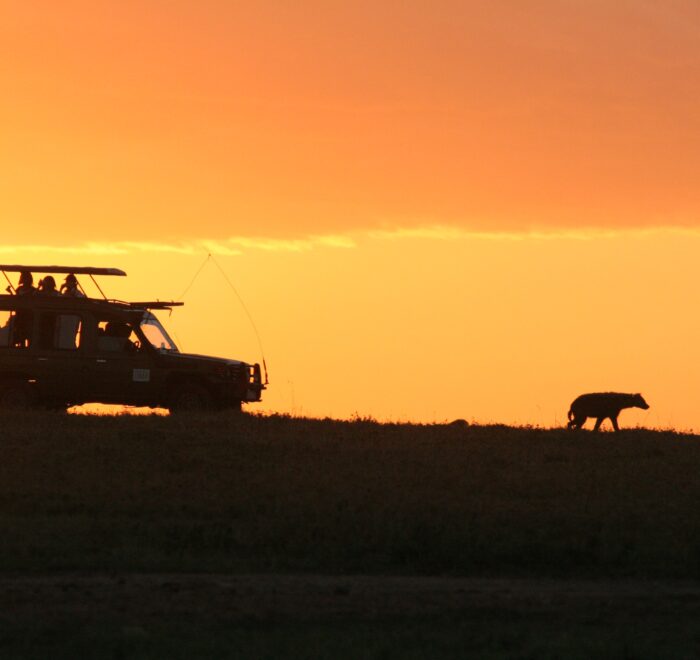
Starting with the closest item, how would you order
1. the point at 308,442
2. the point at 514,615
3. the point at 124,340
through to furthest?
the point at 514,615 → the point at 308,442 → the point at 124,340

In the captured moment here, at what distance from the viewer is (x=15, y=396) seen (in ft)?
96.7

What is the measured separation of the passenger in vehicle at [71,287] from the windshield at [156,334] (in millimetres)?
1450

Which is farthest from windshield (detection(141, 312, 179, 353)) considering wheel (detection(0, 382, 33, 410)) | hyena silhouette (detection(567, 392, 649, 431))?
hyena silhouette (detection(567, 392, 649, 431))

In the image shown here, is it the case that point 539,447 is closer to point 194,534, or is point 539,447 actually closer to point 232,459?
point 232,459

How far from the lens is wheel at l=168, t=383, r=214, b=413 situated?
29.8 metres

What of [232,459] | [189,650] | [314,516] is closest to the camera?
[189,650]

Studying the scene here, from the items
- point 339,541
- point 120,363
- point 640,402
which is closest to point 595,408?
point 640,402

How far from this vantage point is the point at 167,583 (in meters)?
14.9

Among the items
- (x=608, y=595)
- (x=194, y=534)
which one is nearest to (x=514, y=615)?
(x=608, y=595)

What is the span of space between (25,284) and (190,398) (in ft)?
13.9

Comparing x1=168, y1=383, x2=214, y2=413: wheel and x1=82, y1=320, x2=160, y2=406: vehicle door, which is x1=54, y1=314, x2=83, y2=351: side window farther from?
x1=168, y1=383, x2=214, y2=413: wheel

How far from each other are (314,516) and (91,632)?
655 cm

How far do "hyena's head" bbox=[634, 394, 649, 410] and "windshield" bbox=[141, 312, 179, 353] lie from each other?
48.3ft

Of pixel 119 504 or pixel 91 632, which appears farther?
pixel 119 504
